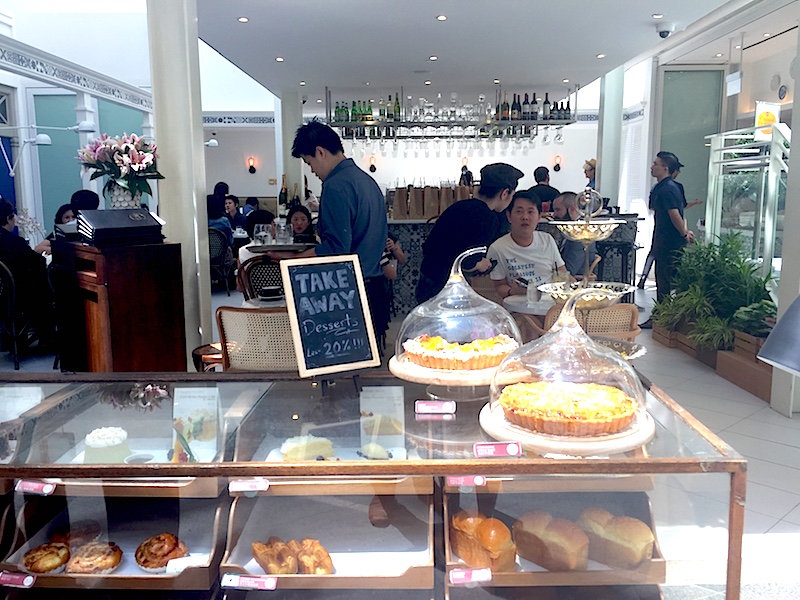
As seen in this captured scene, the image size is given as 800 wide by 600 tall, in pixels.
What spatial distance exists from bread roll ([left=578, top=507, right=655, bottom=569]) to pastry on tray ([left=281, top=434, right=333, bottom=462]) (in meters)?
0.70

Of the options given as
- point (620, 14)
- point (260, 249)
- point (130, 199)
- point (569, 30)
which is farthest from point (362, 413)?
point (569, 30)

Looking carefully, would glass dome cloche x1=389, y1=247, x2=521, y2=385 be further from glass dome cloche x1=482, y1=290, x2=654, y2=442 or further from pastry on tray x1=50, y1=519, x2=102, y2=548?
pastry on tray x1=50, y1=519, x2=102, y2=548

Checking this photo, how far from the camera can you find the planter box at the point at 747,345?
5.44 m

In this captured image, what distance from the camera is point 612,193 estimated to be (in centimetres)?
974

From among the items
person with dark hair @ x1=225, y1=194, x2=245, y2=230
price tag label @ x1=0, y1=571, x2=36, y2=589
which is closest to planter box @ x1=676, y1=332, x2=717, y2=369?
price tag label @ x1=0, y1=571, x2=36, y2=589

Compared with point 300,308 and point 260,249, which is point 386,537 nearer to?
point 300,308

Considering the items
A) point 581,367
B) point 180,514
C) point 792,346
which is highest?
point 792,346

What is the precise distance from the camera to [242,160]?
2100 cm

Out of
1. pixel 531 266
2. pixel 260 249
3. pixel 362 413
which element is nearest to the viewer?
pixel 362 413

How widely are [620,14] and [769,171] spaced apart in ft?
7.48

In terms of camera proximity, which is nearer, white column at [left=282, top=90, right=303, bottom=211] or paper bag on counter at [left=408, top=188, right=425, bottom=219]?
paper bag on counter at [left=408, top=188, right=425, bottom=219]

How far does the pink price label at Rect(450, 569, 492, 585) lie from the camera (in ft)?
5.45

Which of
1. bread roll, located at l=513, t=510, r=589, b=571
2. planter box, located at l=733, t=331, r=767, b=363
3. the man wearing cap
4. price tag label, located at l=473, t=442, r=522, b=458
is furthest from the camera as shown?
planter box, located at l=733, t=331, r=767, b=363

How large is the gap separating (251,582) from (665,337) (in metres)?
6.19
